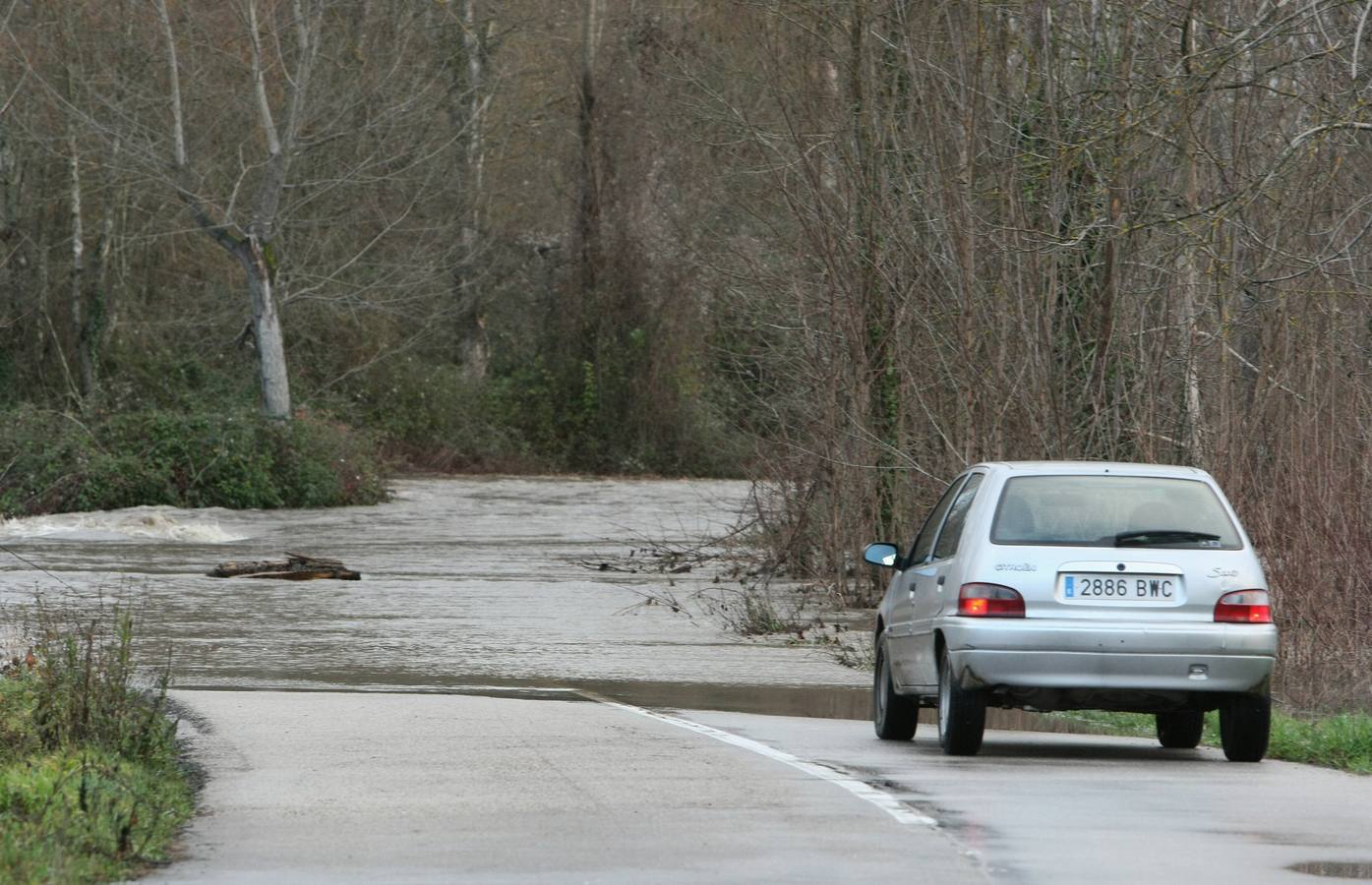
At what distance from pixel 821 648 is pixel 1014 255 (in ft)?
13.6

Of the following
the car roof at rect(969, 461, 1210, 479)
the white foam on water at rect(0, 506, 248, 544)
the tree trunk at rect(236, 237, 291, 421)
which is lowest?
the white foam on water at rect(0, 506, 248, 544)

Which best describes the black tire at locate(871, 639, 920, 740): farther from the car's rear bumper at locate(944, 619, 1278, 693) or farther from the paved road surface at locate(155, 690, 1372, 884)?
the car's rear bumper at locate(944, 619, 1278, 693)

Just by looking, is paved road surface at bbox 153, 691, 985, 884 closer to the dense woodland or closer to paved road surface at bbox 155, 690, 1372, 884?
paved road surface at bbox 155, 690, 1372, 884

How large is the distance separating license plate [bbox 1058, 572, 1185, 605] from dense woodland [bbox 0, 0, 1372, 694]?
13.9 feet

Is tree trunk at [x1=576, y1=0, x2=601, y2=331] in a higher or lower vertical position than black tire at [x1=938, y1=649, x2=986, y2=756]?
higher

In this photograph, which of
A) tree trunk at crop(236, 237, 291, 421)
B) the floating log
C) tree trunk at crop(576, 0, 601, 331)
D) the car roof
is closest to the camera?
the car roof

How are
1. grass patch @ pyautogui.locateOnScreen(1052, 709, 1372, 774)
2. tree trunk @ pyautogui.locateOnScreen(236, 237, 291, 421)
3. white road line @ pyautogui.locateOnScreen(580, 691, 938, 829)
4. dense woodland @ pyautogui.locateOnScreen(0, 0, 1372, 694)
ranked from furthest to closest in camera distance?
1. tree trunk @ pyautogui.locateOnScreen(236, 237, 291, 421)
2. dense woodland @ pyautogui.locateOnScreen(0, 0, 1372, 694)
3. grass patch @ pyautogui.locateOnScreen(1052, 709, 1372, 774)
4. white road line @ pyautogui.locateOnScreen(580, 691, 938, 829)

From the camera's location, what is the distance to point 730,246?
27.0 metres

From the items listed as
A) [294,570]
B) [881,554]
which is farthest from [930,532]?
[294,570]

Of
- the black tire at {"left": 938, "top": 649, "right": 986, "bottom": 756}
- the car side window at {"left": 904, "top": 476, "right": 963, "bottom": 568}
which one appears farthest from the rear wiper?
the car side window at {"left": 904, "top": 476, "right": 963, "bottom": 568}

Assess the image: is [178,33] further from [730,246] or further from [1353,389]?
[1353,389]

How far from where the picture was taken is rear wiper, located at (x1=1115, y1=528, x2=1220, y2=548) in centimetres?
1158

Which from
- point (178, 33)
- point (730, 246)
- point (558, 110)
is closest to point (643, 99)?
point (558, 110)

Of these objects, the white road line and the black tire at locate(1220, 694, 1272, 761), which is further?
the black tire at locate(1220, 694, 1272, 761)
